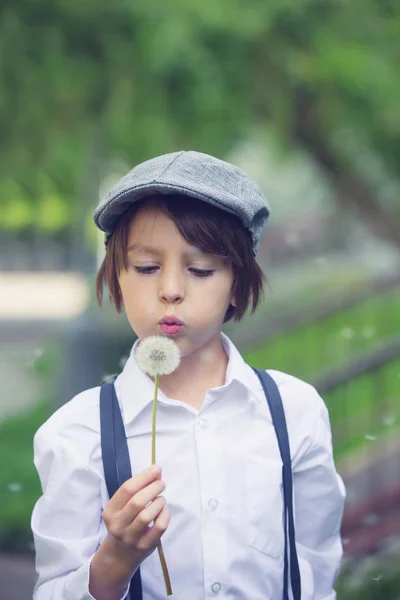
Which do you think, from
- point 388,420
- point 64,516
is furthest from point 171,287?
point 388,420

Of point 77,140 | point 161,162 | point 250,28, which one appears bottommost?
point 161,162

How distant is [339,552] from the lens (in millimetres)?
1756

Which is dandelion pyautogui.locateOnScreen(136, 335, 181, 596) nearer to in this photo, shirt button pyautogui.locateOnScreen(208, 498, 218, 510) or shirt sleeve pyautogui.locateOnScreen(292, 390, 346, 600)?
shirt button pyautogui.locateOnScreen(208, 498, 218, 510)

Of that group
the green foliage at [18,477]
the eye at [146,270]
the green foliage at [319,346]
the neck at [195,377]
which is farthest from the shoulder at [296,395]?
the green foliage at [319,346]

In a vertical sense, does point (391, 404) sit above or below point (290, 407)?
below

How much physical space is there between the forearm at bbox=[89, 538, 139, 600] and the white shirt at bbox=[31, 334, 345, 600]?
0.02 metres

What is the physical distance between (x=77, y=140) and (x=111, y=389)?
3744 millimetres

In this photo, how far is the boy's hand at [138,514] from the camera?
1.38 metres

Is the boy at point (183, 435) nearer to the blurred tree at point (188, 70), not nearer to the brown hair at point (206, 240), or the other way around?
the brown hair at point (206, 240)

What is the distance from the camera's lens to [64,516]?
155 centimetres

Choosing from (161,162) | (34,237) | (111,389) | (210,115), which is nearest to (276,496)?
(111,389)

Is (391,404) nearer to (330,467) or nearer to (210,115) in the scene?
(210,115)

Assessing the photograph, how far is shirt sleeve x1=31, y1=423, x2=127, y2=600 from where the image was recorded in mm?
1539

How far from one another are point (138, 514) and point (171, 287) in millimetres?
394
